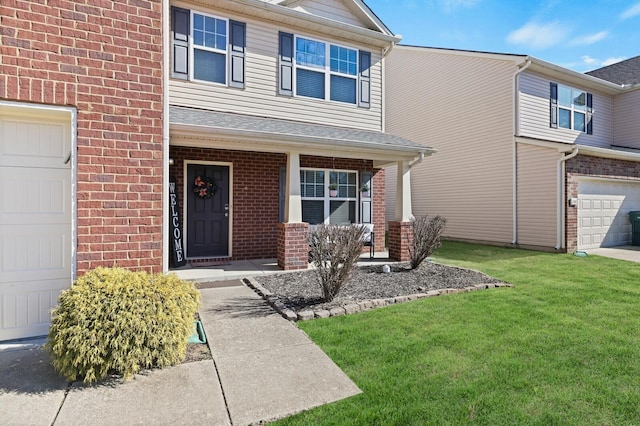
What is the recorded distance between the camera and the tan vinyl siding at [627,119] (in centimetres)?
Result: 1426

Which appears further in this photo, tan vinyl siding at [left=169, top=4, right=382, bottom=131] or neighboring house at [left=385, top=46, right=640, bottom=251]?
neighboring house at [left=385, top=46, right=640, bottom=251]

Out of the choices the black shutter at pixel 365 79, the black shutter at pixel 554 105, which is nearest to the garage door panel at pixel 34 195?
the black shutter at pixel 365 79

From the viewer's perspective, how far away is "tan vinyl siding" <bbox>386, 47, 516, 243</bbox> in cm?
1213

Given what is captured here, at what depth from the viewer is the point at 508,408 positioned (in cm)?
264

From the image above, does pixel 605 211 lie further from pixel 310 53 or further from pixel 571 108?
pixel 310 53

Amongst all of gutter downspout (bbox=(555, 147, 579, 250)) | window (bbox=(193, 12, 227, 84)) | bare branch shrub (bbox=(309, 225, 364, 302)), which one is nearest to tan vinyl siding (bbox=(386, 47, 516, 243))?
gutter downspout (bbox=(555, 147, 579, 250))

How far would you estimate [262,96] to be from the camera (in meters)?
8.74

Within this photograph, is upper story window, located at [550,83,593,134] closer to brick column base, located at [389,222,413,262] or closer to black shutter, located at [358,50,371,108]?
black shutter, located at [358,50,371,108]

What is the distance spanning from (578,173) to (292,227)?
9.15 m

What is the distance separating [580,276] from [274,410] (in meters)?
7.31

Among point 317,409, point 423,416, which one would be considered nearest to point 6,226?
point 317,409

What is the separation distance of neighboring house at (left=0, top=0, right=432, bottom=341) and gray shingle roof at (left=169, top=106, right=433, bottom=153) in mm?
53

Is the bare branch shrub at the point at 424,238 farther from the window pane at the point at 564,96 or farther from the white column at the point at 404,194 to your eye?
the window pane at the point at 564,96

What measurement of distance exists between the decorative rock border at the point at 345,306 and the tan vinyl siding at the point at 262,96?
14.7 feet
